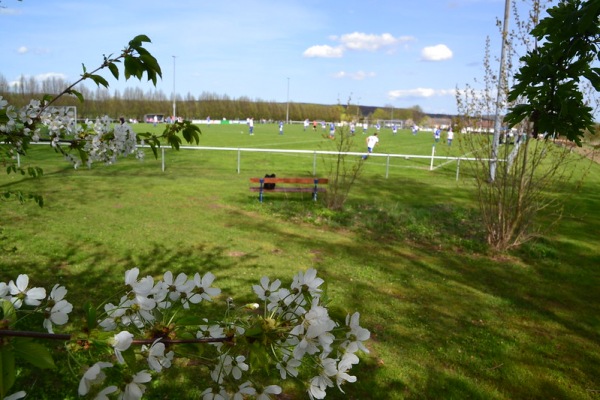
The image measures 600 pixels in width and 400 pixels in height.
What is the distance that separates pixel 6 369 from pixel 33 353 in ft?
0.18

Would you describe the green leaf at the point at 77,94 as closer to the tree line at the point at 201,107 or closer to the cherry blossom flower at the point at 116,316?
the cherry blossom flower at the point at 116,316

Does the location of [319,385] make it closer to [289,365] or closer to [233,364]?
[289,365]

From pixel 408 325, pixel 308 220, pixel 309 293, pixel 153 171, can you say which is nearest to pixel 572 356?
pixel 408 325

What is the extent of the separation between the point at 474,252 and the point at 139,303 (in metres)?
8.18

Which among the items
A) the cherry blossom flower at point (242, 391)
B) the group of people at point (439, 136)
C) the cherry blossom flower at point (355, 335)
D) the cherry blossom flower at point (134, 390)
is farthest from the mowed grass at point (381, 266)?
the group of people at point (439, 136)

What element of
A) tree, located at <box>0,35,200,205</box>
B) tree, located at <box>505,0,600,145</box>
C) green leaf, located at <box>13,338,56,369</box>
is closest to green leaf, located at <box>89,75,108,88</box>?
tree, located at <box>0,35,200,205</box>

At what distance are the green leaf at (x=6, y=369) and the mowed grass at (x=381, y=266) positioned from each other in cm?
78

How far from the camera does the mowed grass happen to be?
439 cm

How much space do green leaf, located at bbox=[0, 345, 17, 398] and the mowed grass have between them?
78cm

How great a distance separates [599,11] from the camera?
208 centimetres

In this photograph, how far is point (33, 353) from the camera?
96 centimetres

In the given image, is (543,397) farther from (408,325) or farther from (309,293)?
(309,293)

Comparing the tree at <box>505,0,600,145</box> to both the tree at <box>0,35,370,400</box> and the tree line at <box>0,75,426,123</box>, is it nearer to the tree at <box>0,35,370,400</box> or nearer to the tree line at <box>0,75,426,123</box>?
the tree at <box>0,35,370,400</box>

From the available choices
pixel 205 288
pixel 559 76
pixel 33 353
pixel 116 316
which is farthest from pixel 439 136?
pixel 33 353
